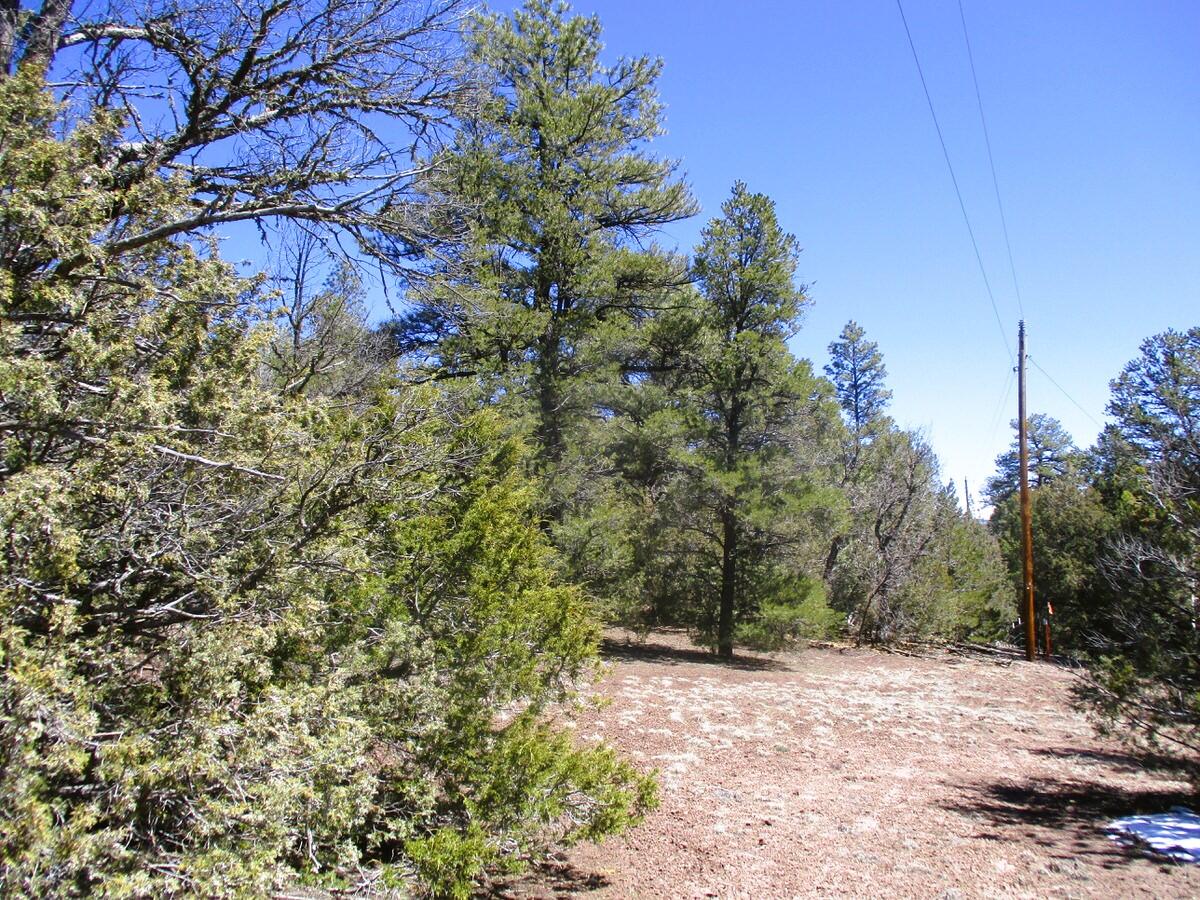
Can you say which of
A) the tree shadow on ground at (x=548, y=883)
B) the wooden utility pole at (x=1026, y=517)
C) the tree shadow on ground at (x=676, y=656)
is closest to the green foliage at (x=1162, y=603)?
the tree shadow on ground at (x=548, y=883)

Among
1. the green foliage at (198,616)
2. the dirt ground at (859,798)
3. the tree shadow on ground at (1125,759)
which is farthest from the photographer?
the tree shadow on ground at (1125,759)

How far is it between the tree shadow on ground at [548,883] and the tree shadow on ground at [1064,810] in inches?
115

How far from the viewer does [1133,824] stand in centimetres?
568

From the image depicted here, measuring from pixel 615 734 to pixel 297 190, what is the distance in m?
5.98

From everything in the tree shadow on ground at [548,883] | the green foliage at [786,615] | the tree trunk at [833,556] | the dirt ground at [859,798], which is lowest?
the tree shadow on ground at [548,883]

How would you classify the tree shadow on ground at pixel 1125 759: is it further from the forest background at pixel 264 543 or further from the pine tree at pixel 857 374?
the pine tree at pixel 857 374

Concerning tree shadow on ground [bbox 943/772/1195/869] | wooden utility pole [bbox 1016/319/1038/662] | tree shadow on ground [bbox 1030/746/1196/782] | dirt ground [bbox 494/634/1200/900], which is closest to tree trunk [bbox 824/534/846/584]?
wooden utility pole [bbox 1016/319/1038/662]

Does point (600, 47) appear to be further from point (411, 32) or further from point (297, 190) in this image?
point (297, 190)

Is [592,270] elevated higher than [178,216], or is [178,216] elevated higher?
[592,270]

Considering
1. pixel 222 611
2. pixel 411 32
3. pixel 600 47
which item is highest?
pixel 600 47

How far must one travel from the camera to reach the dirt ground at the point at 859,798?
476 centimetres

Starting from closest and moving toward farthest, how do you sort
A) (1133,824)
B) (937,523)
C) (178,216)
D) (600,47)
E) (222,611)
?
(222,611) → (178,216) → (1133,824) → (600,47) → (937,523)

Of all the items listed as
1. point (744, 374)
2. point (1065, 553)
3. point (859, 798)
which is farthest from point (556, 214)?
point (1065, 553)

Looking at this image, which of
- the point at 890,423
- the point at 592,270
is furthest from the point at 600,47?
the point at 890,423
